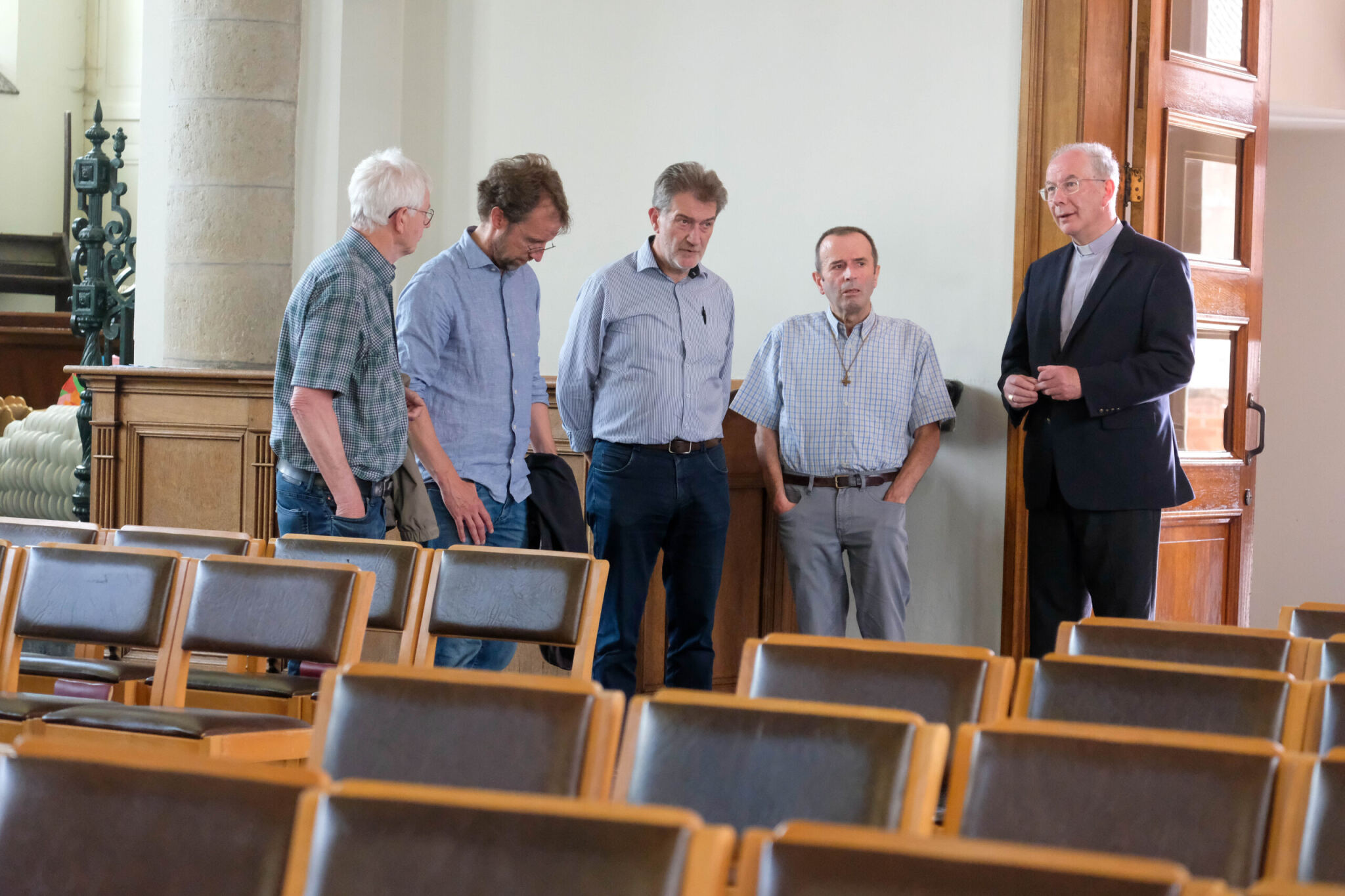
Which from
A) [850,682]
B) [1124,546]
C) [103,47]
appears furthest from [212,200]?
[103,47]

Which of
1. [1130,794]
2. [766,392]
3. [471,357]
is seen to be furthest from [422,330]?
[1130,794]

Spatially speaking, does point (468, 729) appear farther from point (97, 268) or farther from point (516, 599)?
point (97, 268)

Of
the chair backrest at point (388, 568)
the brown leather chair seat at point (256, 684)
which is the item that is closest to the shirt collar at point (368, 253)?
the chair backrest at point (388, 568)

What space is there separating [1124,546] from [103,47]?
1331 centimetres

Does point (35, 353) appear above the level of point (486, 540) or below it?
above

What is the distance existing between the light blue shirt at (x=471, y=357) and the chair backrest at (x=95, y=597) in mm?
757

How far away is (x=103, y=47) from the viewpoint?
47.6ft

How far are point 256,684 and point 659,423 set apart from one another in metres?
1.27

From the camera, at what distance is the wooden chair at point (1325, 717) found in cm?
188

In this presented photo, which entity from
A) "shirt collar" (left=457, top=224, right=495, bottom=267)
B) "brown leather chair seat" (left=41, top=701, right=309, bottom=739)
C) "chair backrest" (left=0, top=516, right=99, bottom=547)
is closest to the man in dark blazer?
"shirt collar" (left=457, top=224, right=495, bottom=267)

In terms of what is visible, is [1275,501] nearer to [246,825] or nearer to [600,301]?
[600,301]

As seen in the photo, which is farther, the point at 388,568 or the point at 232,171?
the point at 232,171

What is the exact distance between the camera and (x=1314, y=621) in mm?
2844

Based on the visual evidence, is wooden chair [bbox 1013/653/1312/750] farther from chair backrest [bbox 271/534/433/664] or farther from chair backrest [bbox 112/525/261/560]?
chair backrest [bbox 112/525/261/560]
